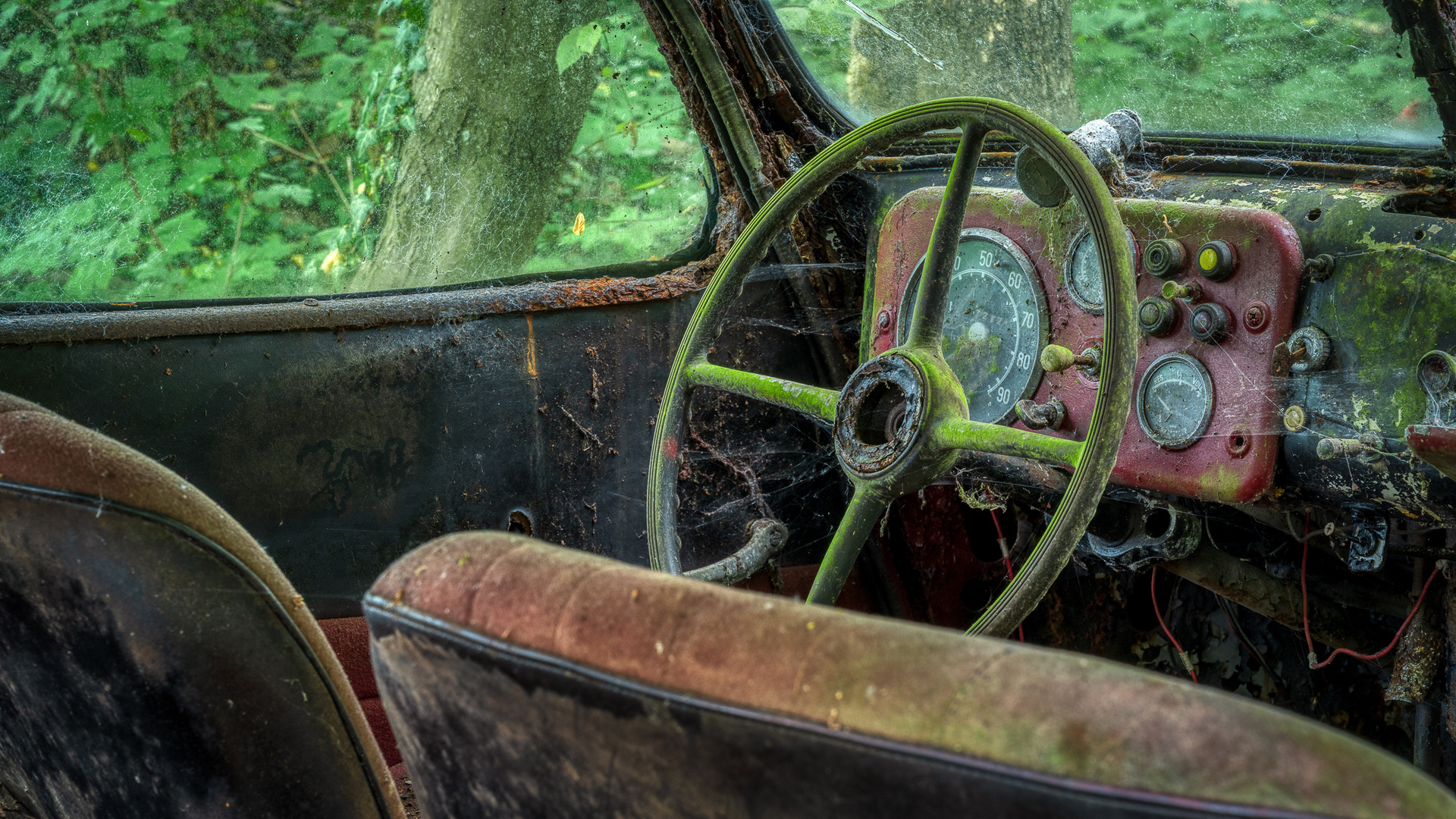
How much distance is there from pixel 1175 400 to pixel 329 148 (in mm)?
1527

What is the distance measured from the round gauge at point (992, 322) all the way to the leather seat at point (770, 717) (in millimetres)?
1084

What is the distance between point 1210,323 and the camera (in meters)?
1.46

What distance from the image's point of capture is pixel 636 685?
647 millimetres

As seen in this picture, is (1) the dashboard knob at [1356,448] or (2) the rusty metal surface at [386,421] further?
(2) the rusty metal surface at [386,421]

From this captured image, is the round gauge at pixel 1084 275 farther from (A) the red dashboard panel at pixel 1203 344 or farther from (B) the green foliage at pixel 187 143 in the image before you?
(B) the green foliage at pixel 187 143

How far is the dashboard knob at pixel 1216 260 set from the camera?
4.77 feet

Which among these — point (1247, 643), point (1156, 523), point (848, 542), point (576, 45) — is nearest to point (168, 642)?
point (848, 542)

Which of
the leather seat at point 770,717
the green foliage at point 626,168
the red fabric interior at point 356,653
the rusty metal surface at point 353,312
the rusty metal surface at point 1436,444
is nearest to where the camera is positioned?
the leather seat at point 770,717

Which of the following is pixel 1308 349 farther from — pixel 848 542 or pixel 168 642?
pixel 168 642

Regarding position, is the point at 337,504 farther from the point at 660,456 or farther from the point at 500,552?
the point at 500,552

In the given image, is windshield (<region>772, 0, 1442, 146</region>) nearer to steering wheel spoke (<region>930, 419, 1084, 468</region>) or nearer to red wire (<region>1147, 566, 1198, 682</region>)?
steering wheel spoke (<region>930, 419, 1084, 468</region>)

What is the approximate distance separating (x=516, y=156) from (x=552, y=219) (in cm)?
15

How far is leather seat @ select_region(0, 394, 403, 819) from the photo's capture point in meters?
0.96

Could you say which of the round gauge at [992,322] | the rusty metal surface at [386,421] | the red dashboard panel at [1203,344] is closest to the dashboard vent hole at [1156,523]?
the red dashboard panel at [1203,344]
